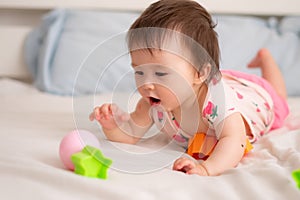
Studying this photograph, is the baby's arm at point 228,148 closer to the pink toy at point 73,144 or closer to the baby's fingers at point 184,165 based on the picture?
the baby's fingers at point 184,165

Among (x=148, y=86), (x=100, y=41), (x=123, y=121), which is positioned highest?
(x=148, y=86)

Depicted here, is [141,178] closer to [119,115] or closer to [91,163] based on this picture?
[91,163]

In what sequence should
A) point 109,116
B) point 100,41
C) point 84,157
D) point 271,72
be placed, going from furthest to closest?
point 100,41
point 271,72
point 109,116
point 84,157

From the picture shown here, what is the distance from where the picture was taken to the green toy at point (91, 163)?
2.48 ft

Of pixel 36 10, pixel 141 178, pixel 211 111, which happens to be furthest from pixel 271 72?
pixel 36 10

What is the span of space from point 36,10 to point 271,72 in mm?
1039

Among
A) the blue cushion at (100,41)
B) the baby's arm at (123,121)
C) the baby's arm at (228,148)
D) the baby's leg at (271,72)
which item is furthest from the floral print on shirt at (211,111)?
the blue cushion at (100,41)

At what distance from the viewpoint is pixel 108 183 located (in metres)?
0.72

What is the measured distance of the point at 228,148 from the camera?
2.87ft

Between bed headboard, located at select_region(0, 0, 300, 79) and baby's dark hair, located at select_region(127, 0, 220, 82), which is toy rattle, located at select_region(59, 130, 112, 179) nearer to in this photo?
baby's dark hair, located at select_region(127, 0, 220, 82)

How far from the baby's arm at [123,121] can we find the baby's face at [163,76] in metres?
0.11

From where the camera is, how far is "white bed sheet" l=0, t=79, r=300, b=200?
0.69m

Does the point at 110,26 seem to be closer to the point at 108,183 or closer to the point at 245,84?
the point at 245,84

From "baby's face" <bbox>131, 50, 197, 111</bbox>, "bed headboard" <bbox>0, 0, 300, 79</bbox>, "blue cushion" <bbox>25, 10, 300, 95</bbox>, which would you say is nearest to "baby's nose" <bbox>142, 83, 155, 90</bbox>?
"baby's face" <bbox>131, 50, 197, 111</bbox>
